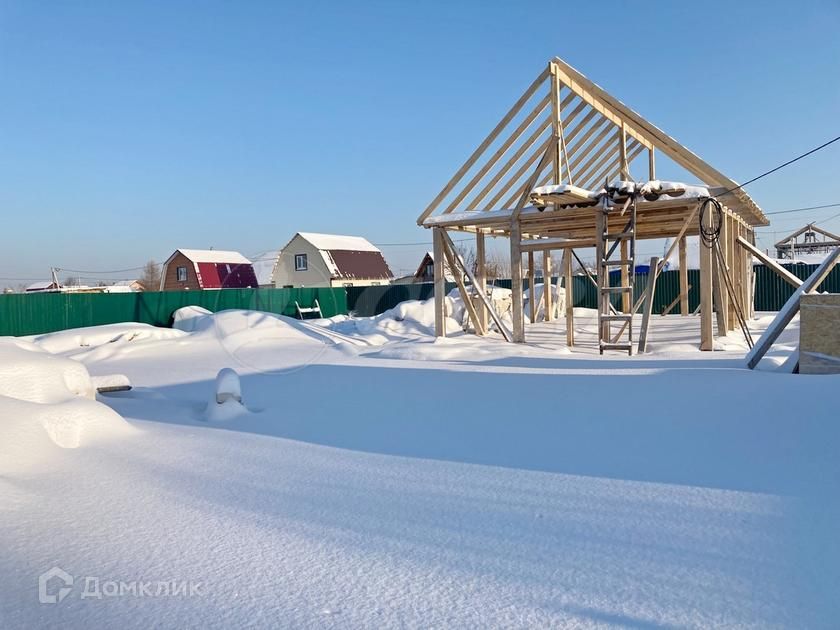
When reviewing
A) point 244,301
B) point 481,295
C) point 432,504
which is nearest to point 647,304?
point 481,295

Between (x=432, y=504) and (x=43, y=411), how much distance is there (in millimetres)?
3304

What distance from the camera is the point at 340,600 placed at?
8.00 feet

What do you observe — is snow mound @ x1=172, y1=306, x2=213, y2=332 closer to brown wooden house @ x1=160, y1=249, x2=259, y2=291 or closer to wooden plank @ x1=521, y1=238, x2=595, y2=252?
wooden plank @ x1=521, y1=238, x2=595, y2=252

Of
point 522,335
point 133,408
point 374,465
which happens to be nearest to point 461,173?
point 522,335

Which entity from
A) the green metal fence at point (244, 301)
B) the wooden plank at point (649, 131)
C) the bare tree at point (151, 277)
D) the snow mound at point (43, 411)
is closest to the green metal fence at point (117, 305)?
the green metal fence at point (244, 301)

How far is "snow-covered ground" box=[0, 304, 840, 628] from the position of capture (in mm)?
2408

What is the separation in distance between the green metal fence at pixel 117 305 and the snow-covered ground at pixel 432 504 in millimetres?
11653

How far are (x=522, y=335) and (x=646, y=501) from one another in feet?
30.3

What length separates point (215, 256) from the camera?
39.1 m

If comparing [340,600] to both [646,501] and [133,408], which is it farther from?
[133,408]

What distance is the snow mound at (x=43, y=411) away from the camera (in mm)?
4203

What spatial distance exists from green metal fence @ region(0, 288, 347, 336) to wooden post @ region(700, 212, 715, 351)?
15539 millimetres

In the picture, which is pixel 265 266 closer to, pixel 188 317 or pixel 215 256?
pixel 215 256

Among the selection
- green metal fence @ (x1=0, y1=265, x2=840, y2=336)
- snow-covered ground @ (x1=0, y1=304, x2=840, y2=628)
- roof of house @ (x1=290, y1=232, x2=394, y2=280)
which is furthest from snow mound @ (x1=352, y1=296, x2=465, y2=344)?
roof of house @ (x1=290, y1=232, x2=394, y2=280)
